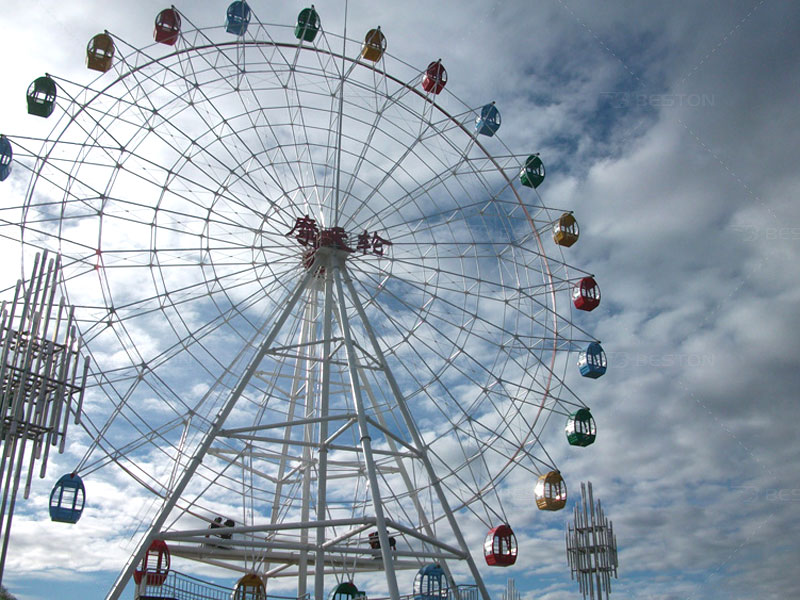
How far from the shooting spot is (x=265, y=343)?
89.2 feet

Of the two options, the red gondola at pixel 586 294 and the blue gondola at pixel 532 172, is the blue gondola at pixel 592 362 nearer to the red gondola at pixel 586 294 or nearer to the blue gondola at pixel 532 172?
the red gondola at pixel 586 294

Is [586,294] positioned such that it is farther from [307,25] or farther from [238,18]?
[238,18]

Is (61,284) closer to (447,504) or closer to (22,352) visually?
(22,352)

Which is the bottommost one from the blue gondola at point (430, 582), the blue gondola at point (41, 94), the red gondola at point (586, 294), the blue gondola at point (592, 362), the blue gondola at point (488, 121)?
the blue gondola at point (430, 582)

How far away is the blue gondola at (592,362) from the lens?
3231cm

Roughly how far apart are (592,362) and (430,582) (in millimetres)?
11248

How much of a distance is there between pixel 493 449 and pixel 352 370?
7.69 metres

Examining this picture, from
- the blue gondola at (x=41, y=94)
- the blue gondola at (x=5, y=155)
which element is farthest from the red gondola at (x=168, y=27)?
the blue gondola at (x=5, y=155)

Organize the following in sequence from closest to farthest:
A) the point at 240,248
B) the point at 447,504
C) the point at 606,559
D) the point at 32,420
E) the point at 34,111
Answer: the point at 32,420
the point at 447,504
the point at 34,111
the point at 240,248
the point at 606,559

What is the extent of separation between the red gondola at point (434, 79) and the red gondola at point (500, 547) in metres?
18.3

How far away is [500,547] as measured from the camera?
28047mm

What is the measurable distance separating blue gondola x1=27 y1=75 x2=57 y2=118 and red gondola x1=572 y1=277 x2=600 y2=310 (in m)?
21.6

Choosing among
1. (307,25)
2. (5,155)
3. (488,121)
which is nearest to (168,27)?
(307,25)

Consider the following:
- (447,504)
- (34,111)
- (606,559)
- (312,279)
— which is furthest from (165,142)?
(606,559)
